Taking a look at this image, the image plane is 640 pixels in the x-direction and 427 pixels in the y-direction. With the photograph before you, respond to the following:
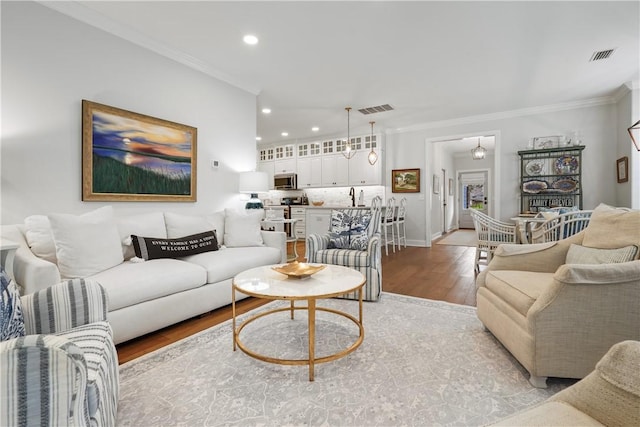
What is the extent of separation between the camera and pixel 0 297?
99 centimetres

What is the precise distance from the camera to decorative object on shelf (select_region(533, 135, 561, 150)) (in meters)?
5.04

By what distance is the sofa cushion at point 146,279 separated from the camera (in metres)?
1.99

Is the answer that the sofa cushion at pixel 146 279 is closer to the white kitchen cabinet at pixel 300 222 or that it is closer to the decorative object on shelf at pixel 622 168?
the white kitchen cabinet at pixel 300 222

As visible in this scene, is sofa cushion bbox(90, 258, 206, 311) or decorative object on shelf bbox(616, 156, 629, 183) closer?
sofa cushion bbox(90, 258, 206, 311)

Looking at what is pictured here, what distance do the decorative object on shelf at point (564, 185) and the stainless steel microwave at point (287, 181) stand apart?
17.8ft

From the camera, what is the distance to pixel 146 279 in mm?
2148

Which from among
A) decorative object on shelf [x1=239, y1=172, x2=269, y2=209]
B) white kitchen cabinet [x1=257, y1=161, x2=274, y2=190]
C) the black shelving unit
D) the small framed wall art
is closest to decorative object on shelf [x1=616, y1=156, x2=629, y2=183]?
the black shelving unit

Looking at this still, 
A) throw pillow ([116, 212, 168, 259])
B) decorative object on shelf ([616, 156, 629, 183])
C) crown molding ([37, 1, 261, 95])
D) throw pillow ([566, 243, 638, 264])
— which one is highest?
crown molding ([37, 1, 261, 95])

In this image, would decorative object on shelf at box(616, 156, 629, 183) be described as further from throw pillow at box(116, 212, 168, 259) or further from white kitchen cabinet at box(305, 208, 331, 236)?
throw pillow at box(116, 212, 168, 259)

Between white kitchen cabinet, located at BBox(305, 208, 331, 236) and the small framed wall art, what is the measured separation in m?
1.71

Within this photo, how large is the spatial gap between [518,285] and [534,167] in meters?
4.51

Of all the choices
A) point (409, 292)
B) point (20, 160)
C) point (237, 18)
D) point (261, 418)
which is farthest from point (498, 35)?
point (20, 160)

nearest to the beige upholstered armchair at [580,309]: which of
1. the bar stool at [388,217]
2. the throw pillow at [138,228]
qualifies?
the throw pillow at [138,228]

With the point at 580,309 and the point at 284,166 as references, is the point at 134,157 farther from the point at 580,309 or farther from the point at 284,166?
the point at 284,166
